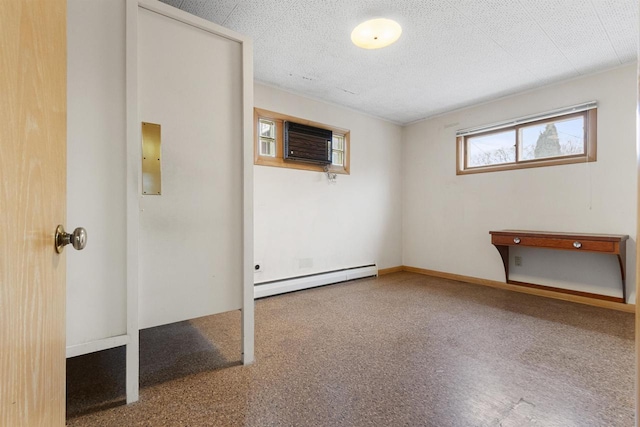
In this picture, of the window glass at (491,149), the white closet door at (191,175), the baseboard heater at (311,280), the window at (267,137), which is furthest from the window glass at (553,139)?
the white closet door at (191,175)

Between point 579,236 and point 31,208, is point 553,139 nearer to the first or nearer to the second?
point 579,236

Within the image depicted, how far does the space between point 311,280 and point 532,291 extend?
273 cm

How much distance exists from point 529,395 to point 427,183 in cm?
345

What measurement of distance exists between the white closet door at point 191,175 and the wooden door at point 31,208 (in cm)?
82

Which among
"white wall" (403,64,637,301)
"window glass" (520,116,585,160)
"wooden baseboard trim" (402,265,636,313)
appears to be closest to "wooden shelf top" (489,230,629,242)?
"white wall" (403,64,637,301)

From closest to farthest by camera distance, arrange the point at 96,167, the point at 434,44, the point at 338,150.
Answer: the point at 96,167 < the point at 434,44 < the point at 338,150

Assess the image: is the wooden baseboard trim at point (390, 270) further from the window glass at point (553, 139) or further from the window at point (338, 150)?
the window glass at point (553, 139)

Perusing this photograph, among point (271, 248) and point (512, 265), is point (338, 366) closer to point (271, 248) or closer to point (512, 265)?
point (271, 248)

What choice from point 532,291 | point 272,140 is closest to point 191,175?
point 272,140

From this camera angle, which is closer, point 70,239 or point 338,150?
point 70,239

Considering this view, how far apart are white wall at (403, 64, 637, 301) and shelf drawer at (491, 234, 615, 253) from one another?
428 millimetres

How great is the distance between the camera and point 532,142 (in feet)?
11.6

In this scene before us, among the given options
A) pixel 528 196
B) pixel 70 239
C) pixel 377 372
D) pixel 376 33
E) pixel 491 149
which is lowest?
pixel 377 372

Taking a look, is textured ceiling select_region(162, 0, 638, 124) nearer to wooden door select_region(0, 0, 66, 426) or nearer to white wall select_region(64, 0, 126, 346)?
white wall select_region(64, 0, 126, 346)
